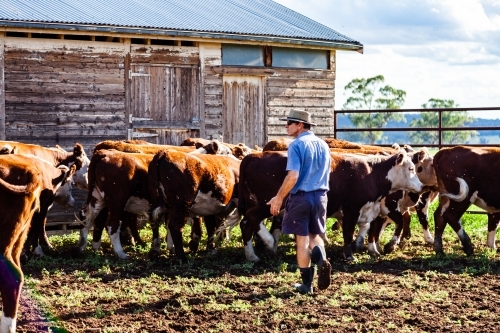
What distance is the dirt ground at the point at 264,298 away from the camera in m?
7.70

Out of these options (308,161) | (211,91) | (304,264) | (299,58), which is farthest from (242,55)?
(304,264)

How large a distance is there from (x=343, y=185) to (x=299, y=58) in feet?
26.8

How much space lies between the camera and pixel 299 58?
19.7 m

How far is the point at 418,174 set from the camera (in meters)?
14.1

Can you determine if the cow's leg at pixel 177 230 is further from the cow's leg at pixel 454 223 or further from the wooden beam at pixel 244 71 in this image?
the wooden beam at pixel 244 71

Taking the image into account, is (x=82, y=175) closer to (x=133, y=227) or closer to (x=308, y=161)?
(x=133, y=227)

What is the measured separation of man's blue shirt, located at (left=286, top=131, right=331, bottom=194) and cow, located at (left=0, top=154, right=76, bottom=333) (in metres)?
2.77

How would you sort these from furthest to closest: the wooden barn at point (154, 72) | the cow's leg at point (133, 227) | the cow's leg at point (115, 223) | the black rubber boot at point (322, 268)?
the wooden barn at point (154, 72) < the cow's leg at point (133, 227) < the cow's leg at point (115, 223) < the black rubber boot at point (322, 268)

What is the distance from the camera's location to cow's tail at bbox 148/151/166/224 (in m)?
11.6

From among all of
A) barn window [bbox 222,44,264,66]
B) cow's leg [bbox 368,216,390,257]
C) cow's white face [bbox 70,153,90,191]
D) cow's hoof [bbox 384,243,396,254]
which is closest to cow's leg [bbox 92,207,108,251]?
cow's white face [bbox 70,153,90,191]

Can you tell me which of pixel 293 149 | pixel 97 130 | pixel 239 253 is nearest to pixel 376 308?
pixel 293 149

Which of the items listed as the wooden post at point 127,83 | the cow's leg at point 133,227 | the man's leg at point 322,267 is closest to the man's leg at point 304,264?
the man's leg at point 322,267

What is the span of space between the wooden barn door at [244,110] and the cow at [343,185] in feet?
20.7

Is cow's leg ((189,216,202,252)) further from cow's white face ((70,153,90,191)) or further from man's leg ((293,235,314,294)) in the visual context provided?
man's leg ((293,235,314,294))
